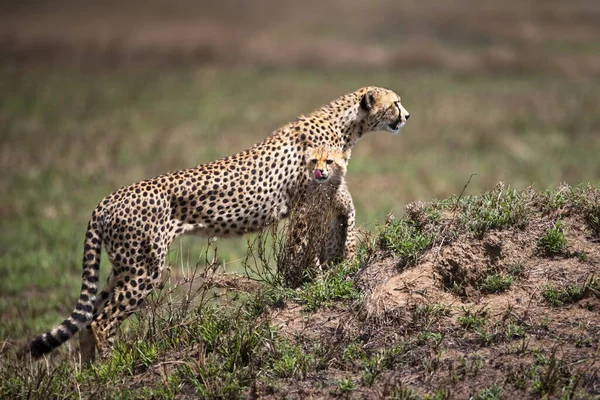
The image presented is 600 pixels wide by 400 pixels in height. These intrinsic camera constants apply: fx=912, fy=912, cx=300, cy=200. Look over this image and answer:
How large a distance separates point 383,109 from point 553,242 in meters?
1.92

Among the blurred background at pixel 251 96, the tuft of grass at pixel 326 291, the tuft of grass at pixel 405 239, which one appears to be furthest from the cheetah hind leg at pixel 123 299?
the tuft of grass at pixel 405 239

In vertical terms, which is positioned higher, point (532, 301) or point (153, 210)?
point (153, 210)

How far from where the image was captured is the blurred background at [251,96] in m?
12.8

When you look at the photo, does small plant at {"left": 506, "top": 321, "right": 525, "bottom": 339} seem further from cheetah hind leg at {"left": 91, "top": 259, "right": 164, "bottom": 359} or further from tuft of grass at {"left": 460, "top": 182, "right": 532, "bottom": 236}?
cheetah hind leg at {"left": 91, "top": 259, "right": 164, "bottom": 359}

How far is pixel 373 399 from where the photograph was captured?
4941mm

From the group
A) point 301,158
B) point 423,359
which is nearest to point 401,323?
point 423,359

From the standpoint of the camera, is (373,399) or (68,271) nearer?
(373,399)

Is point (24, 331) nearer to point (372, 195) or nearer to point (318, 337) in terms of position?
point (318, 337)

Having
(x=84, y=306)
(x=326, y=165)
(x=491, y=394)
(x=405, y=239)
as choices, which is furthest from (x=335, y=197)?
(x=491, y=394)

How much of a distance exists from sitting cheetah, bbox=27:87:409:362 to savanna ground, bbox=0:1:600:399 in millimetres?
238

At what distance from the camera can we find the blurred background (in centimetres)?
1278

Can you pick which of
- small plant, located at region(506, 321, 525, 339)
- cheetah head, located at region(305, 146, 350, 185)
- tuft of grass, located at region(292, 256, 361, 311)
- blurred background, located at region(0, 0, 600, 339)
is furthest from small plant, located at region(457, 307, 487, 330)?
cheetah head, located at region(305, 146, 350, 185)

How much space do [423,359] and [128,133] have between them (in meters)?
12.7

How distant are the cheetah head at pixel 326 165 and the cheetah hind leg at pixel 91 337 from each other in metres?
1.60
